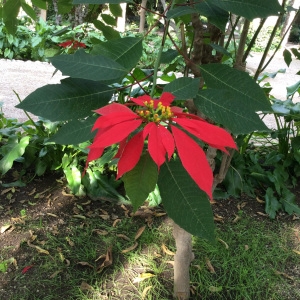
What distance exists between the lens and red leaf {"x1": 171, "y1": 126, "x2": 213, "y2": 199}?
0.36 m

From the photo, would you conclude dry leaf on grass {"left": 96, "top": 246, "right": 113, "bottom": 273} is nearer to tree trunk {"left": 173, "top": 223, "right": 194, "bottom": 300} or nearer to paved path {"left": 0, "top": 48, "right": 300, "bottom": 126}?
tree trunk {"left": 173, "top": 223, "right": 194, "bottom": 300}

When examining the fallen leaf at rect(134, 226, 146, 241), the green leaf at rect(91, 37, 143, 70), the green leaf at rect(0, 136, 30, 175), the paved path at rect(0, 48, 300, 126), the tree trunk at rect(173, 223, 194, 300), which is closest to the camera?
the green leaf at rect(91, 37, 143, 70)

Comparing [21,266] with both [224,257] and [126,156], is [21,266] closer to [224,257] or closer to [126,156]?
[224,257]

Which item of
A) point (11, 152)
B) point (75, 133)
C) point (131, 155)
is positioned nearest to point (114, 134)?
point (131, 155)

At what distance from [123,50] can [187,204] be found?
11.4 inches

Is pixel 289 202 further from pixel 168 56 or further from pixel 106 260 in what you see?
pixel 168 56

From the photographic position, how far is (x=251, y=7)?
563mm

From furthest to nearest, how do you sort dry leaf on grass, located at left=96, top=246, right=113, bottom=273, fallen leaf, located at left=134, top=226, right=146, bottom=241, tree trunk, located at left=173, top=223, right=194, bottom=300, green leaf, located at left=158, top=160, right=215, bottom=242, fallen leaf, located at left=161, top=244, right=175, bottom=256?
fallen leaf, located at left=134, top=226, right=146, bottom=241
fallen leaf, located at left=161, top=244, right=175, bottom=256
dry leaf on grass, located at left=96, top=246, right=113, bottom=273
tree trunk, located at left=173, top=223, right=194, bottom=300
green leaf, located at left=158, top=160, right=215, bottom=242

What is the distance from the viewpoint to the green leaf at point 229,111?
481 mm

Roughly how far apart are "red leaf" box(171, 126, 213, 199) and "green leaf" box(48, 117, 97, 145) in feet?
0.51

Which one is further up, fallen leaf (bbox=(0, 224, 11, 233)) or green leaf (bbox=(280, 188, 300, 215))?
green leaf (bbox=(280, 188, 300, 215))

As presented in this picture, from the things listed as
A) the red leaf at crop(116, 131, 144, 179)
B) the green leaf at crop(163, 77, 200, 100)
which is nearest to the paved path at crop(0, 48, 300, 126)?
the green leaf at crop(163, 77, 200, 100)

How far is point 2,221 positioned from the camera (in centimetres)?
181

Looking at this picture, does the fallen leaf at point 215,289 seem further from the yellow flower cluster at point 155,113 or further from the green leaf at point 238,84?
the yellow flower cluster at point 155,113
